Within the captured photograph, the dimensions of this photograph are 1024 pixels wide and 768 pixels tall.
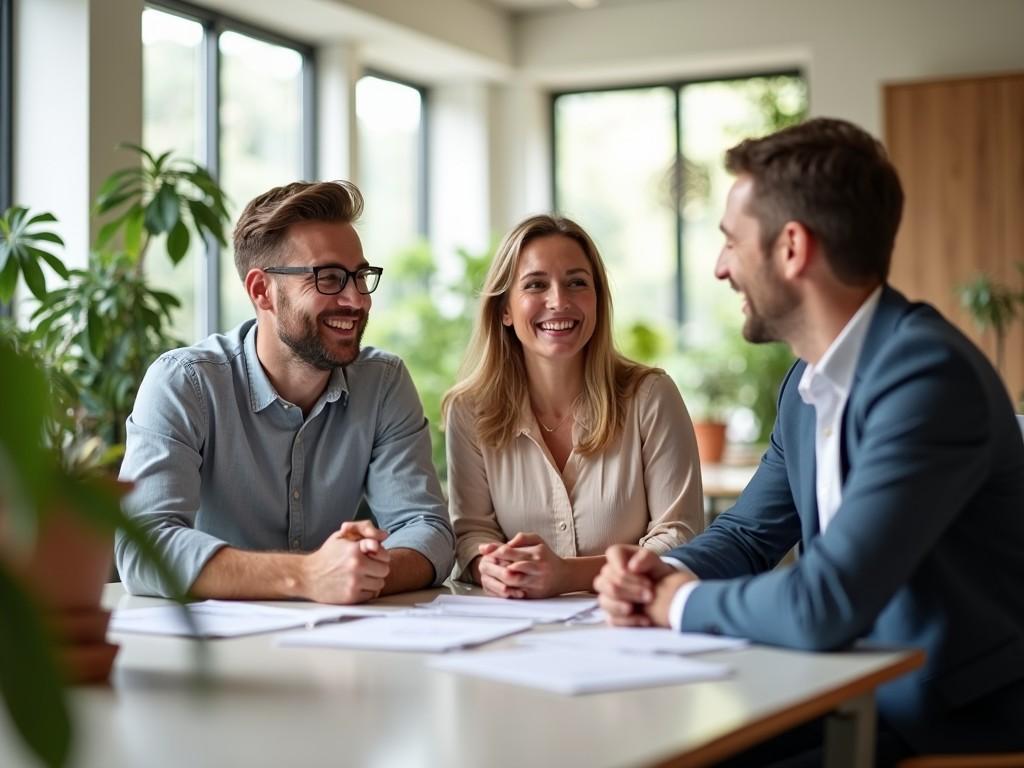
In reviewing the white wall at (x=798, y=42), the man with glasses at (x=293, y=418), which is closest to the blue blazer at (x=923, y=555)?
A: the man with glasses at (x=293, y=418)

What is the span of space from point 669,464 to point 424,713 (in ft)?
4.96

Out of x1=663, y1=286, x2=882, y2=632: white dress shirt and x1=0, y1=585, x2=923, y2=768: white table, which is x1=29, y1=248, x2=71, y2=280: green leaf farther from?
x1=663, y1=286, x2=882, y2=632: white dress shirt

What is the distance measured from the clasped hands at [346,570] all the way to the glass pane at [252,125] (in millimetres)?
4318

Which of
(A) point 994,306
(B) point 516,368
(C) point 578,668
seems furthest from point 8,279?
(A) point 994,306

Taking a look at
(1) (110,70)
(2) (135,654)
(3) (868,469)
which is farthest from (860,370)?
(1) (110,70)

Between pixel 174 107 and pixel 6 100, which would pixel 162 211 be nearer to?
pixel 6 100

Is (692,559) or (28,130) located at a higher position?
(28,130)

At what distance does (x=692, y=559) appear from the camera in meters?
2.08

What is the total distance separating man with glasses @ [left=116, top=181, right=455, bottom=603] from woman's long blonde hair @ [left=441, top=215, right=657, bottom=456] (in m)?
0.18

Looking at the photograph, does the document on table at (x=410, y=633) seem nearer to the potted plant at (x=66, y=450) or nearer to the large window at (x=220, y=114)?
the potted plant at (x=66, y=450)

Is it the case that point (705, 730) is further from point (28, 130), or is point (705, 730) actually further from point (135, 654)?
point (28, 130)

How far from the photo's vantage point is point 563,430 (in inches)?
114

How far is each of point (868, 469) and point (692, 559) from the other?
513mm

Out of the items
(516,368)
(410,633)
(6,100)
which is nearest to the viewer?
(410,633)
